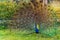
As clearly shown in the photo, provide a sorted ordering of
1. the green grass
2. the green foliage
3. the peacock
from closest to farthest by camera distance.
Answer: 1. the green grass
2. the peacock
3. the green foliage

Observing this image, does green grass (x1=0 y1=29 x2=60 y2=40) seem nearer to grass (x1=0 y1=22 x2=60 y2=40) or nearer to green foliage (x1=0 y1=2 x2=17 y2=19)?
grass (x1=0 y1=22 x2=60 y2=40)

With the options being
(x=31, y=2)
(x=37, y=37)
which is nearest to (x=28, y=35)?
(x=37, y=37)

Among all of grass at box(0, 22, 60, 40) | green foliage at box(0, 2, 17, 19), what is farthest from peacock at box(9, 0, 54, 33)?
green foliage at box(0, 2, 17, 19)

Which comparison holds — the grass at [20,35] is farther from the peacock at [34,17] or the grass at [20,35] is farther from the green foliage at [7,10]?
the green foliage at [7,10]

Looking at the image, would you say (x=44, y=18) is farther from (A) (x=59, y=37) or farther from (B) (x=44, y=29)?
(A) (x=59, y=37)

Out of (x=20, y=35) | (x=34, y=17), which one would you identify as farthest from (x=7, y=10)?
(x=20, y=35)

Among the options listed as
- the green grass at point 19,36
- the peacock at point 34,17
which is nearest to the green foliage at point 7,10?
the peacock at point 34,17

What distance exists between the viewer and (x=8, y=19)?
26.1 ft

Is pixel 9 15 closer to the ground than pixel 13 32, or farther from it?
farther from it

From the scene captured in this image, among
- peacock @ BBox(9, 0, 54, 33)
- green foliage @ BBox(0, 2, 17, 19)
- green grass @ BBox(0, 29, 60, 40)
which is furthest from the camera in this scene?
green foliage @ BBox(0, 2, 17, 19)

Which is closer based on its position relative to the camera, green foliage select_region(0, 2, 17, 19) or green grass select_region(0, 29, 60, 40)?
green grass select_region(0, 29, 60, 40)

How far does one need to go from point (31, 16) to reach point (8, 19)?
160 cm

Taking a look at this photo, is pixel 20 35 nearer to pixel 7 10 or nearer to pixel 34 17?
pixel 34 17

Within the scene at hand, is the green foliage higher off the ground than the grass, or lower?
higher
